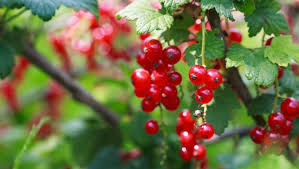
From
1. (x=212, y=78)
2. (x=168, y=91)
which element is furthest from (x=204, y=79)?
(x=168, y=91)

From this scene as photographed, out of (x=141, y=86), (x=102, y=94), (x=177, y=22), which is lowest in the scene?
(x=102, y=94)

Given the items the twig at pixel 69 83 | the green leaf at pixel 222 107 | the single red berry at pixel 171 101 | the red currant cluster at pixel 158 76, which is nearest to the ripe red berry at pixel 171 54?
the red currant cluster at pixel 158 76

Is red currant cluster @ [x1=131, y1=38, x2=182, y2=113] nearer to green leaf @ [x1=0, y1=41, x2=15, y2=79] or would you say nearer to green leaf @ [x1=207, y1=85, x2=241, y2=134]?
green leaf @ [x1=207, y1=85, x2=241, y2=134]

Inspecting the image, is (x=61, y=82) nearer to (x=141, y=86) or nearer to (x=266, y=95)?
(x=141, y=86)

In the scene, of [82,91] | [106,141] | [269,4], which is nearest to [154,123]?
[269,4]

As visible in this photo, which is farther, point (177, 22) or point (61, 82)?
point (61, 82)
